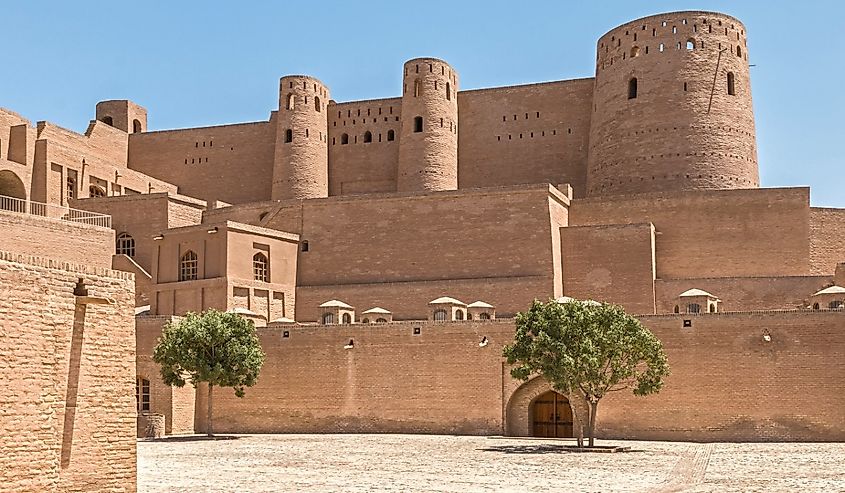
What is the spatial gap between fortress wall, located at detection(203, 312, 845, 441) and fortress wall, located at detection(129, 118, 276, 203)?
49.4 feet

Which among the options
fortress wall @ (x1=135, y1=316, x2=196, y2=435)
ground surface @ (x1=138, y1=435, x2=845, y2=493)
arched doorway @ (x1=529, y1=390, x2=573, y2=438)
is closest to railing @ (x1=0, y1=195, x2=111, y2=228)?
fortress wall @ (x1=135, y1=316, x2=196, y2=435)

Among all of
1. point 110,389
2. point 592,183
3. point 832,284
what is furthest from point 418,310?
point 110,389

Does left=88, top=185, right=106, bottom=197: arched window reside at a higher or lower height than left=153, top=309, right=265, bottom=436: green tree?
higher

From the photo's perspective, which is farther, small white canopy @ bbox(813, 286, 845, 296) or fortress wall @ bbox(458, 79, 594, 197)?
fortress wall @ bbox(458, 79, 594, 197)

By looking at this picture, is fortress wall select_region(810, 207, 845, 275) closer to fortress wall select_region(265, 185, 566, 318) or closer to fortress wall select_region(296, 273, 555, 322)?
fortress wall select_region(265, 185, 566, 318)

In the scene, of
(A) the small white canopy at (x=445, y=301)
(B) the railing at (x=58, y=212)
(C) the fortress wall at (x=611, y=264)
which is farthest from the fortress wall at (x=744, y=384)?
(B) the railing at (x=58, y=212)

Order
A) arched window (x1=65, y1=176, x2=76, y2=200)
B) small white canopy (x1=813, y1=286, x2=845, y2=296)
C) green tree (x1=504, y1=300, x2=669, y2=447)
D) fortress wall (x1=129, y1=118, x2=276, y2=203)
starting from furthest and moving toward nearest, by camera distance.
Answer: fortress wall (x1=129, y1=118, x2=276, y2=203) < arched window (x1=65, y1=176, x2=76, y2=200) < small white canopy (x1=813, y1=286, x2=845, y2=296) < green tree (x1=504, y1=300, x2=669, y2=447)

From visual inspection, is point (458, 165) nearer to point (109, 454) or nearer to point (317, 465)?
point (317, 465)

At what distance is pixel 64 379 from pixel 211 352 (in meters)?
14.3

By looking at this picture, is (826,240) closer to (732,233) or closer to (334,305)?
(732,233)

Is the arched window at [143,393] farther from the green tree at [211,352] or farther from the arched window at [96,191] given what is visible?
the arched window at [96,191]

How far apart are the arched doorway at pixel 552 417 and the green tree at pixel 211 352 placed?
6.68 meters

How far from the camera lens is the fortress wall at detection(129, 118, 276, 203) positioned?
42.2 metres

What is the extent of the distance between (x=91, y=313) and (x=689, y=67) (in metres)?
26.5
